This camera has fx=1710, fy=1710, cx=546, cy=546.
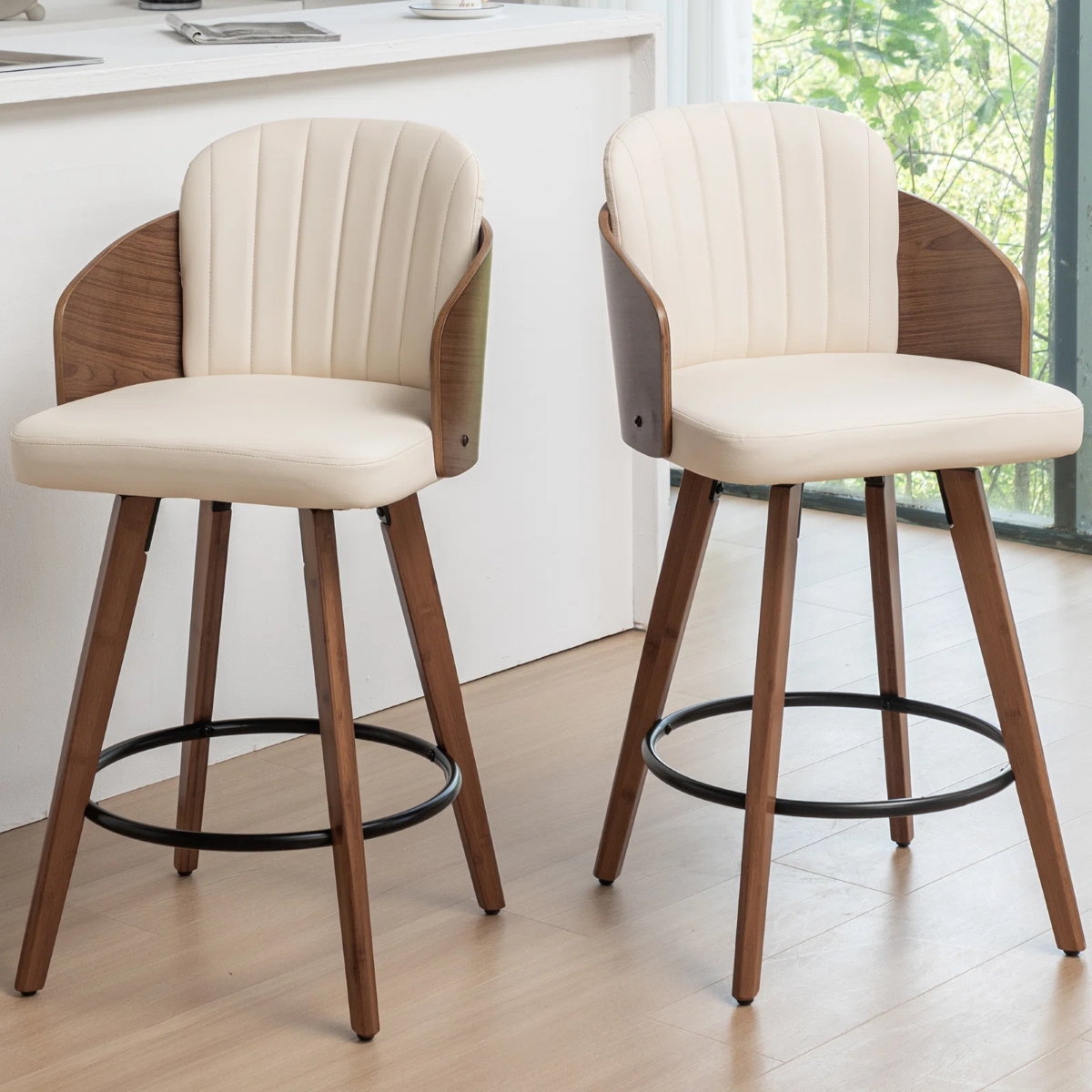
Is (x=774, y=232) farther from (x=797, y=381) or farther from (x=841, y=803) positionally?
(x=841, y=803)

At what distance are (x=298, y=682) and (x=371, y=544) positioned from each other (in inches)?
9.4

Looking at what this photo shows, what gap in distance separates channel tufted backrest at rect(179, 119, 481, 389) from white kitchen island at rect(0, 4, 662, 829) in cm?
34

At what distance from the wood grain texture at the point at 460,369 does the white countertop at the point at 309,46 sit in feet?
2.11

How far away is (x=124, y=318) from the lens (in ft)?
6.25

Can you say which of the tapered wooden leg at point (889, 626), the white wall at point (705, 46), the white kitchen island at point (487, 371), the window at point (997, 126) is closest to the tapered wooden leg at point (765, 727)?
the tapered wooden leg at point (889, 626)

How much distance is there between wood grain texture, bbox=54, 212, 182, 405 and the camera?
1.85 m

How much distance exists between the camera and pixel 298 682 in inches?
102

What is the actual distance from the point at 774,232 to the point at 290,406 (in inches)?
23.6

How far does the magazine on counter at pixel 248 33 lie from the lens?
236 centimetres

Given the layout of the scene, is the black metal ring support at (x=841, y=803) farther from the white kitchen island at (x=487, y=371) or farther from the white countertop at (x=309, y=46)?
the white countertop at (x=309, y=46)

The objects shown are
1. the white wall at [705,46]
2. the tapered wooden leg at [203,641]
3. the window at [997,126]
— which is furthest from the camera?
the white wall at [705,46]

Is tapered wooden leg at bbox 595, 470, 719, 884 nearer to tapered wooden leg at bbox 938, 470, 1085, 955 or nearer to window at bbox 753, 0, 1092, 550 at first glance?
tapered wooden leg at bbox 938, 470, 1085, 955

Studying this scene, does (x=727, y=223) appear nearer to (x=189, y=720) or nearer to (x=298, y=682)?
(x=189, y=720)

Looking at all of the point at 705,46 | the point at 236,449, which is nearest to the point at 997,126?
the point at 705,46
